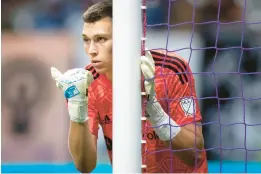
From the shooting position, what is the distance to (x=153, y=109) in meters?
1.33

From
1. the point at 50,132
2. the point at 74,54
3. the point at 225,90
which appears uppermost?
the point at 74,54

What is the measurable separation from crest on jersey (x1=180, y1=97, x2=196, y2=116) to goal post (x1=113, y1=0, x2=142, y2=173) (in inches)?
20.4

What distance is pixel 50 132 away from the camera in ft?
8.86

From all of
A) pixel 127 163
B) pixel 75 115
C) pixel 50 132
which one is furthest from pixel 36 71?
pixel 127 163

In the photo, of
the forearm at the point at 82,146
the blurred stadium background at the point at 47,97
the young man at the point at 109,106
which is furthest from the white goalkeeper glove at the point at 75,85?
the blurred stadium background at the point at 47,97

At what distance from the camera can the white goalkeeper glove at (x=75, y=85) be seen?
56.3 inches

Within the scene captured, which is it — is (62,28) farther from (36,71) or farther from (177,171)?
(177,171)

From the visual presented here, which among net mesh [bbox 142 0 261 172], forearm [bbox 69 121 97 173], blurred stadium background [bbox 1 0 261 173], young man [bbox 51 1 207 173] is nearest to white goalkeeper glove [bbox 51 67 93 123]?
young man [bbox 51 1 207 173]

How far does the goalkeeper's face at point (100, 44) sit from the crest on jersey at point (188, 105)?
0.79ft

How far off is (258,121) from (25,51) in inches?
40.7

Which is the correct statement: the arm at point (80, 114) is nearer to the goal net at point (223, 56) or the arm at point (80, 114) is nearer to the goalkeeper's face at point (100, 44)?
the goalkeeper's face at point (100, 44)

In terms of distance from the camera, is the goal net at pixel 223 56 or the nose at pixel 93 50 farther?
the goal net at pixel 223 56

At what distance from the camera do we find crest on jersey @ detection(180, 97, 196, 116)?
1.65 m

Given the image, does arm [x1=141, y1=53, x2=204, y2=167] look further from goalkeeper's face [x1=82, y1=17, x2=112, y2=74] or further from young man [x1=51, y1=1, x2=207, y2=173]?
goalkeeper's face [x1=82, y1=17, x2=112, y2=74]
